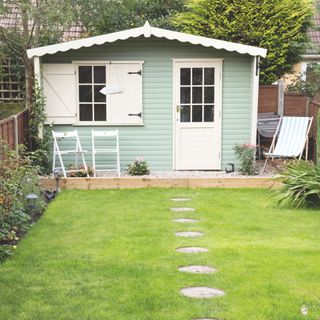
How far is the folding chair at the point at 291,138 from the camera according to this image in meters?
10.2

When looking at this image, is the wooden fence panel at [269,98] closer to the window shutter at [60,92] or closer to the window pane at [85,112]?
the window pane at [85,112]

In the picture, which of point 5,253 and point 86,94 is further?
point 86,94

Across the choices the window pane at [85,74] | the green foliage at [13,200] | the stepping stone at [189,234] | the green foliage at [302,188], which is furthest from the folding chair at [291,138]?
the green foliage at [13,200]

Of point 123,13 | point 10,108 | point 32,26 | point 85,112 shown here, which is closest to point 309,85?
point 123,13

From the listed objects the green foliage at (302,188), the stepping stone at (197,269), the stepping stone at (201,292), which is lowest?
the stepping stone at (201,292)

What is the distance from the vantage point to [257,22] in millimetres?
13305

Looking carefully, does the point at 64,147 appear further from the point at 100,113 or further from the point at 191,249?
the point at 191,249

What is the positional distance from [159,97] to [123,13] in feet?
14.4

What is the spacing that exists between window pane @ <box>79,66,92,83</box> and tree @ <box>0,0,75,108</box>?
42.9 inches

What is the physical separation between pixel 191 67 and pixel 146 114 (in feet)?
3.86

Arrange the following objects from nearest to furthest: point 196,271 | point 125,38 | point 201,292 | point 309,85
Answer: point 201,292, point 196,271, point 125,38, point 309,85

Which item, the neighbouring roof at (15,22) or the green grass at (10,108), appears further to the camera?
the green grass at (10,108)

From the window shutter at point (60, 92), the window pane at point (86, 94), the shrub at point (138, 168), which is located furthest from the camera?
the window pane at point (86, 94)

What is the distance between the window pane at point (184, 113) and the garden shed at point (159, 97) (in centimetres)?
2
